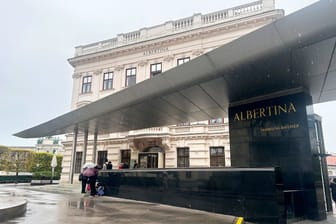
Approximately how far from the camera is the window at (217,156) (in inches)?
840

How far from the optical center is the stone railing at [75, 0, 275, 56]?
868 inches

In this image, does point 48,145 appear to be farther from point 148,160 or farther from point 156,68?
point 156,68

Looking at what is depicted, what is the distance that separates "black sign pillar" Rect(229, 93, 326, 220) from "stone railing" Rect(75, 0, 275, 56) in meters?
15.6

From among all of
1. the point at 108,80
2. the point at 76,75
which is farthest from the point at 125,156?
the point at 76,75

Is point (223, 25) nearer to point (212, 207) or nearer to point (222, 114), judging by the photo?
point (222, 114)

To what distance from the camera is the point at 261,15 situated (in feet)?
68.9

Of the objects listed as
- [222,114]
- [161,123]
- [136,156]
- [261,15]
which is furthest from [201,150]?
[261,15]

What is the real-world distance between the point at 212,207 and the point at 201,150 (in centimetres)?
1421

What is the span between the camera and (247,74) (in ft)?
24.8

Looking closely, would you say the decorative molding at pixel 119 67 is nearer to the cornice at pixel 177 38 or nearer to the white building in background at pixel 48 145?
the cornice at pixel 177 38

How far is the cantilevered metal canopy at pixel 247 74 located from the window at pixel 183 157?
1057 cm

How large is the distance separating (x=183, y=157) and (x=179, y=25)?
12.8 meters

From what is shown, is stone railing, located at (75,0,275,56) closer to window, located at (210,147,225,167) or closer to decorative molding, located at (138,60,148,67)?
decorative molding, located at (138,60,148,67)

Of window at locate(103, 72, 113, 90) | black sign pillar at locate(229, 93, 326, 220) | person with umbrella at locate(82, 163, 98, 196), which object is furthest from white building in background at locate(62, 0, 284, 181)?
black sign pillar at locate(229, 93, 326, 220)
